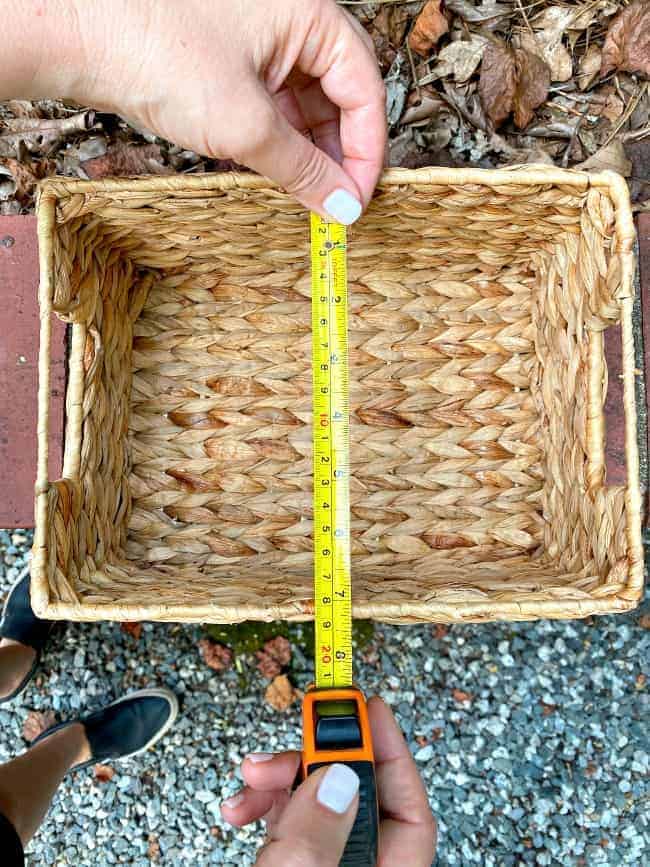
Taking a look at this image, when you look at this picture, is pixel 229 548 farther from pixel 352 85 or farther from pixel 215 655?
pixel 352 85

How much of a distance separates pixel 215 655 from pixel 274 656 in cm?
11

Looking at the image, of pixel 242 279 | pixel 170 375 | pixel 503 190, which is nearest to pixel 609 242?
pixel 503 190

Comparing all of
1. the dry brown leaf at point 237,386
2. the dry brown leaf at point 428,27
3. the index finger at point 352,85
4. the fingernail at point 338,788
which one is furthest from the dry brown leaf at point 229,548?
the dry brown leaf at point 428,27

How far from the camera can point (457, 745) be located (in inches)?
54.4

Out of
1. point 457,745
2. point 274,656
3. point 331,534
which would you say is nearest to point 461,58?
point 331,534

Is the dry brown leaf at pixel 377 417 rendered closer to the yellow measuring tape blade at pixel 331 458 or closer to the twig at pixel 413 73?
the yellow measuring tape blade at pixel 331 458

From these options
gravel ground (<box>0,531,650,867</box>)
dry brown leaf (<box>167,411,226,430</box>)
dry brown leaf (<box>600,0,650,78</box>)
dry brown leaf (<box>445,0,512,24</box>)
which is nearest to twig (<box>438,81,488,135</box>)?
dry brown leaf (<box>445,0,512,24</box>)

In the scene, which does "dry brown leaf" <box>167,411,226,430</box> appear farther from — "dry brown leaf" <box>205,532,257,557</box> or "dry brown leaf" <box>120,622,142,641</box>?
"dry brown leaf" <box>120,622,142,641</box>

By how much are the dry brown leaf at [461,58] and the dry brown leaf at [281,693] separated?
114 centimetres

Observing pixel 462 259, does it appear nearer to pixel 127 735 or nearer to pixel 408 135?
pixel 408 135

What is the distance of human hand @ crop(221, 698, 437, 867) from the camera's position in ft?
2.18

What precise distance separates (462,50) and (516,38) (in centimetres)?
10

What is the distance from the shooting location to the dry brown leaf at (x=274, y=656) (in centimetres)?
137

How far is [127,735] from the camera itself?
1.31 m
